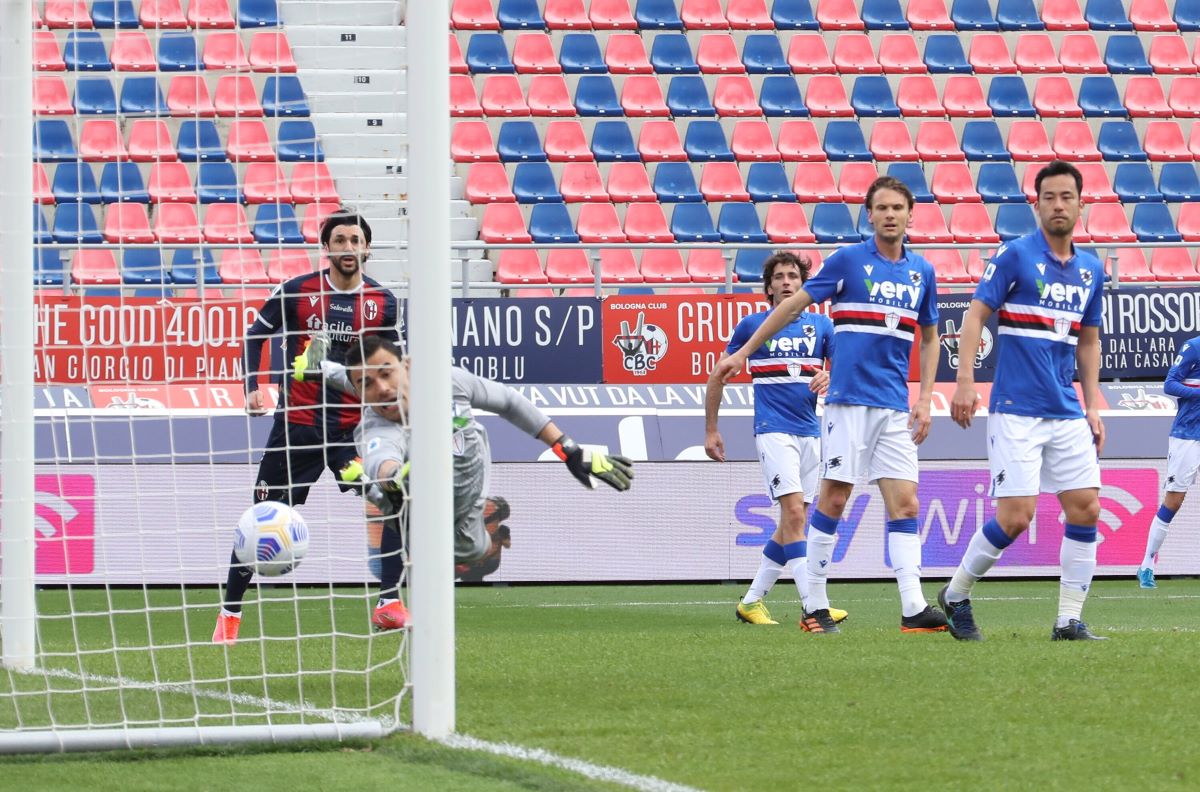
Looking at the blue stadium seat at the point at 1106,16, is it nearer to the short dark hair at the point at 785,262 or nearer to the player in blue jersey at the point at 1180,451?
the player in blue jersey at the point at 1180,451

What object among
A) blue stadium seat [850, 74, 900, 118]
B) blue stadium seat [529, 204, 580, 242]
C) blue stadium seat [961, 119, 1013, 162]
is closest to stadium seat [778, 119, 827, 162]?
blue stadium seat [850, 74, 900, 118]

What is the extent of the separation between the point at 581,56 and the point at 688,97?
1.43 m

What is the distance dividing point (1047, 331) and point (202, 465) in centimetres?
723

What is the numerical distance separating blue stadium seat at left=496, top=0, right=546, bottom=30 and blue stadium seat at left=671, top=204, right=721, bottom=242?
3416 millimetres

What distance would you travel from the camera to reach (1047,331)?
22.4ft

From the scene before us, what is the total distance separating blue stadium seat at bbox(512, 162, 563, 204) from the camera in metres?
19.5

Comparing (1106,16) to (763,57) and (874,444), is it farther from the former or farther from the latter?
(874,444)

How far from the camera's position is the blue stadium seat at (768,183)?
65.3ft

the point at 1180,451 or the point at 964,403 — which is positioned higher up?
the point at 964,403

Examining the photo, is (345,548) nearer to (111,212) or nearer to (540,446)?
(540,446)

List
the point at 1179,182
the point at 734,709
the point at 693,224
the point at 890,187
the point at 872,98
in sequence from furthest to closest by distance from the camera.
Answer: the point at 872,98 → the point at 1179,182 → the point at 693,224 → the point at 890,187 → the point at 734,709

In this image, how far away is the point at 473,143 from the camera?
1988cm

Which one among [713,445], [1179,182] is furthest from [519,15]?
[713,445]

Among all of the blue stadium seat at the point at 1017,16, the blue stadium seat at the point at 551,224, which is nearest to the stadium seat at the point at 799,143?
the blue stadium seat at the point at 551,224
